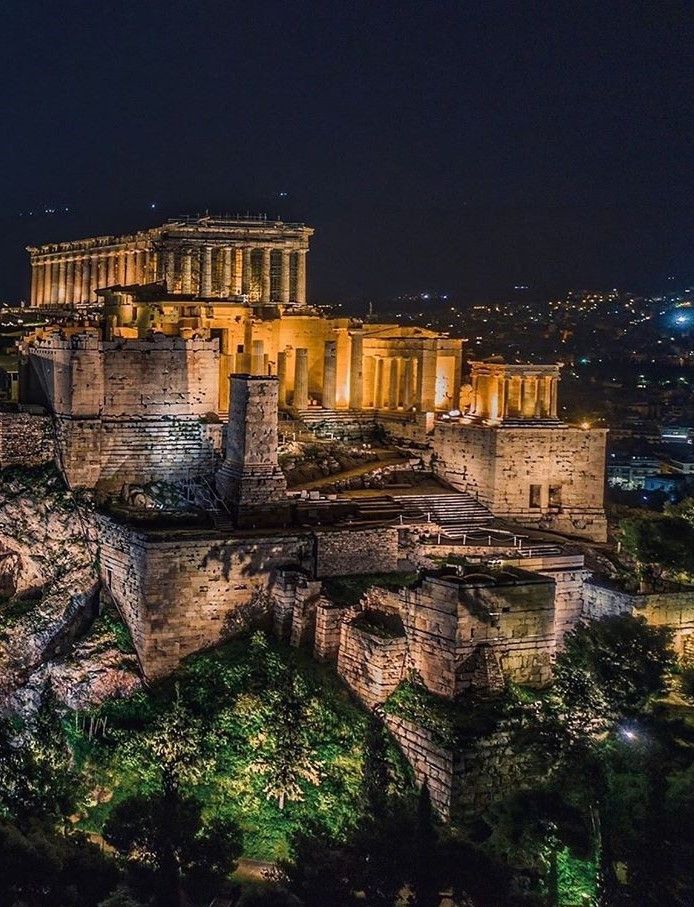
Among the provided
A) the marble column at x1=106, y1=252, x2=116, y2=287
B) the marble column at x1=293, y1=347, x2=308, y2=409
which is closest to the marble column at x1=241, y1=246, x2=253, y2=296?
the marble column at x1=106, y1=252, x2=116, y2=287

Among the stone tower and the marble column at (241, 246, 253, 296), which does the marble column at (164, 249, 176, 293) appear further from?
the stone tower

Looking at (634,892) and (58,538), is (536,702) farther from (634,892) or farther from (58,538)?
(58,538)

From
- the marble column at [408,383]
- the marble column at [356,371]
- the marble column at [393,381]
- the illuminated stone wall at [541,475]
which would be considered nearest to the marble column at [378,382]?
the marble column at [393,381]

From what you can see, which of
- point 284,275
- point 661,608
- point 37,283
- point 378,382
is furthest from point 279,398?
point 37,283

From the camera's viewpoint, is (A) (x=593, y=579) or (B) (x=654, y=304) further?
(B) (x=654, y=304)

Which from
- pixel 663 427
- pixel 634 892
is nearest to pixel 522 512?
pixel 634 892

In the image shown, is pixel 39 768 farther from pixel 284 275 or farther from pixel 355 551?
pixel 284 275

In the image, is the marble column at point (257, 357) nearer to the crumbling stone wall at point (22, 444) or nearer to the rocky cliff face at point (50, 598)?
the crumbling stone wall at point (22, 444)
